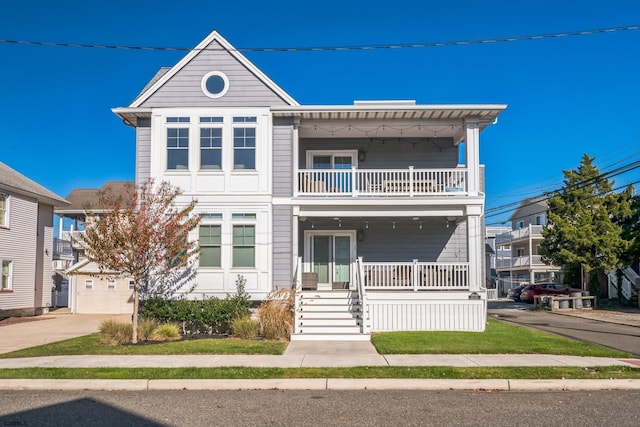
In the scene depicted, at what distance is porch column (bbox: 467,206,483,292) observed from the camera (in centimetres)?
1748

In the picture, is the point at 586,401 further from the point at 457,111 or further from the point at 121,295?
the point at 121,295

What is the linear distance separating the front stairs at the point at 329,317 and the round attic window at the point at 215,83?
6606 mm

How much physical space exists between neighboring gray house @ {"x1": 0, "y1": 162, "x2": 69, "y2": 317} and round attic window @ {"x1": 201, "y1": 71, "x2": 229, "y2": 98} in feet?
38.6

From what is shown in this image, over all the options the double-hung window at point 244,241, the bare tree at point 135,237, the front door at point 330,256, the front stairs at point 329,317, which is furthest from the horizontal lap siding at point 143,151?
the front stairs at point 329,317

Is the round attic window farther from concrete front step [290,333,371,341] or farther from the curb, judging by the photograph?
the curb

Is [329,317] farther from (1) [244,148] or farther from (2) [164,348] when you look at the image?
(1) [244,148]

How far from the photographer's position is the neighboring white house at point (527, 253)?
47562 mm

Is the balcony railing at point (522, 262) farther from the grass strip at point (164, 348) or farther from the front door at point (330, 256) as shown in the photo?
the grass strip at point (164, 348)

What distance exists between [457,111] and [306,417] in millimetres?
12642

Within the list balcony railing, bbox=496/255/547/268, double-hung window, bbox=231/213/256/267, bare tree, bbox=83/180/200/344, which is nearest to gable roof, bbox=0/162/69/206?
bare tree, bbox=83/180/200/344

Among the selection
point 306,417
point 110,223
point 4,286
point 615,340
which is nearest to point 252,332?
point 110,223

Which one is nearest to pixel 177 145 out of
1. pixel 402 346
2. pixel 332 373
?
pixel 402 346

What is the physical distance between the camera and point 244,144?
59.2ft

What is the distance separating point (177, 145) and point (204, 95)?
67.4 inches
